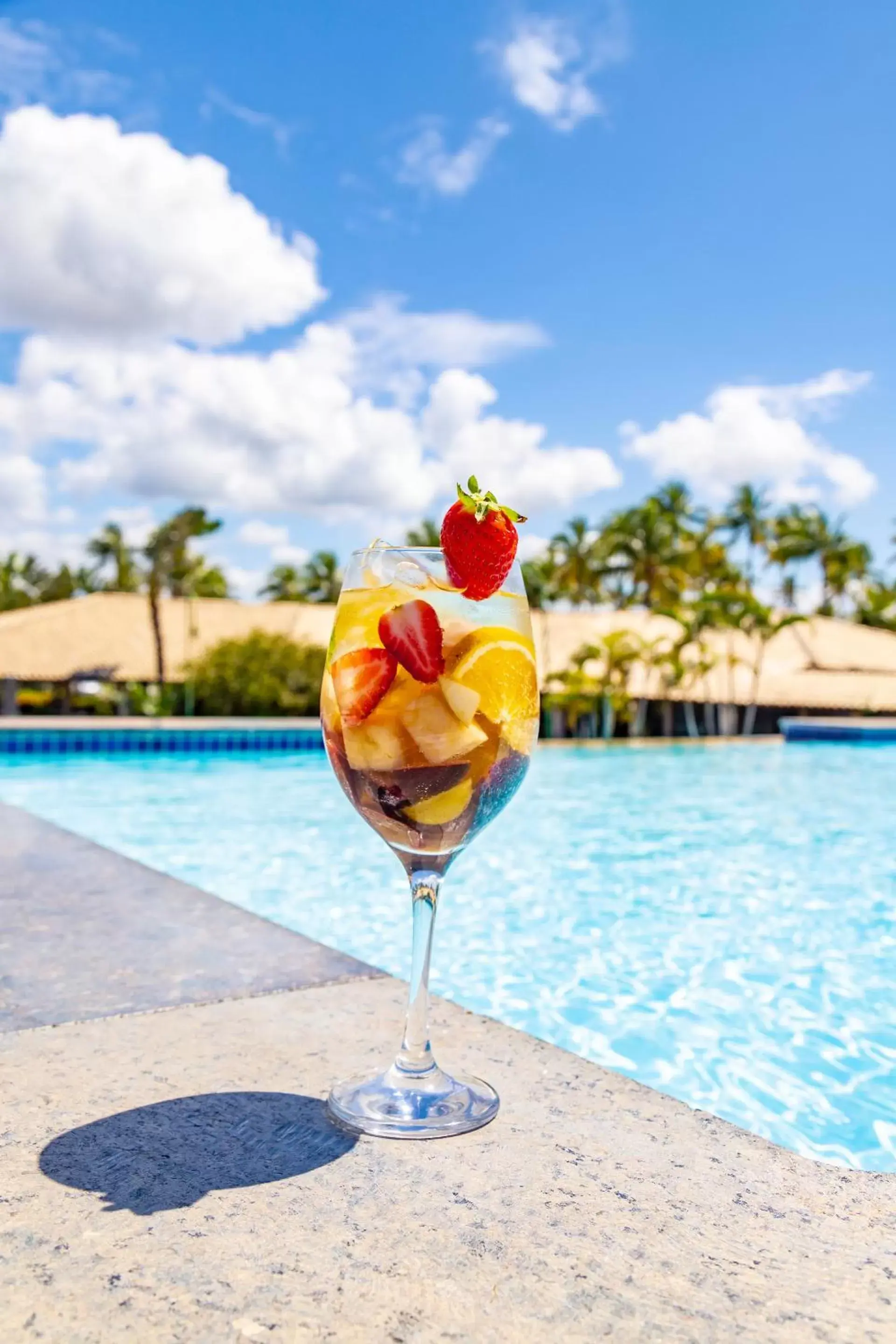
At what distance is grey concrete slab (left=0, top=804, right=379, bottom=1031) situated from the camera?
2.06 m

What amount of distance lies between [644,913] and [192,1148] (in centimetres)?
532

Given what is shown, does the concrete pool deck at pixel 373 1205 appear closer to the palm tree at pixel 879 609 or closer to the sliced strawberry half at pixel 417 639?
the sliced strawberry half at pixel 417 639

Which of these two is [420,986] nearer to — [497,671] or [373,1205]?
[373,1205]

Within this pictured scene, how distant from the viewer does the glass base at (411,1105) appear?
4.70 feet

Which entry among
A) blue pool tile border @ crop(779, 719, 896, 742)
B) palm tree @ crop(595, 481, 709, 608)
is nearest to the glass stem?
blue pool tile border @ crop(779, 719, 896, 742)

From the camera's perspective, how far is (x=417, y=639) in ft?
4.56

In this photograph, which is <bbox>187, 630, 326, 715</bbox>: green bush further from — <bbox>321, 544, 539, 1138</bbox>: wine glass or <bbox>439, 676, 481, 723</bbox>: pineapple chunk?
<bbox>439, 676, 481, 723</bbox>: pineapple chunk

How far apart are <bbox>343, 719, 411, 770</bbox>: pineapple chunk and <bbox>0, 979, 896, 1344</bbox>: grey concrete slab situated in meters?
0.50

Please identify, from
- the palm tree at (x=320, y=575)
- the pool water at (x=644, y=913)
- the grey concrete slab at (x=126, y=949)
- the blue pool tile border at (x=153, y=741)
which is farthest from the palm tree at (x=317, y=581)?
the grey concrete slab at (x=126, y=949)

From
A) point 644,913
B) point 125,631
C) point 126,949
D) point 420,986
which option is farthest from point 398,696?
point 125,631

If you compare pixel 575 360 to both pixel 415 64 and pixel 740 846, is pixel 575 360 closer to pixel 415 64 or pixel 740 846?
pixel 415 64

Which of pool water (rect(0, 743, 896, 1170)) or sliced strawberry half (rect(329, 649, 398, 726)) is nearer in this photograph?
sliced strawberry half (rect(329, 649, 398, 726))

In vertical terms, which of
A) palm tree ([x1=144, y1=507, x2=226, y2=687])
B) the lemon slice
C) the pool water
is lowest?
the pool water

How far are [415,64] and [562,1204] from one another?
1945 centimetres
